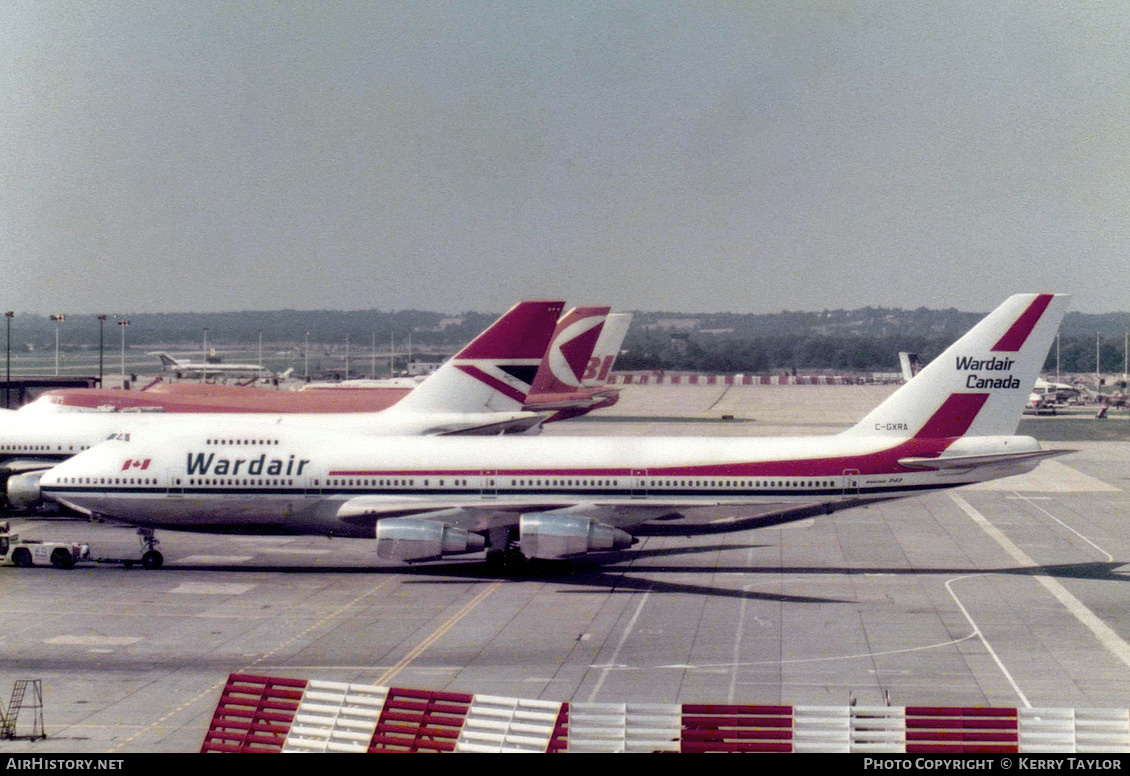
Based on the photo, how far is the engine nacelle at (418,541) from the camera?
41.7 metres

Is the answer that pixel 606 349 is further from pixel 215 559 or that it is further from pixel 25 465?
pixel 215 559

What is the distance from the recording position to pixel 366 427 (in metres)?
58.4

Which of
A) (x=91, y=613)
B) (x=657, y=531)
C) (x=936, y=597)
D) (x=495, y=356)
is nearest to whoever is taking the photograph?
(x=91, y=613)

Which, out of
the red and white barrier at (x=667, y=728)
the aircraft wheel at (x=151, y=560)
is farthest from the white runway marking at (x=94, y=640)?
the red and white barrier at (x=667, y=728)

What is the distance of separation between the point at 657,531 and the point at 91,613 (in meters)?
18.7

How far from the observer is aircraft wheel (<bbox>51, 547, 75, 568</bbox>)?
45.4m

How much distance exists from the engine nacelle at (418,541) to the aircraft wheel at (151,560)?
9354mm

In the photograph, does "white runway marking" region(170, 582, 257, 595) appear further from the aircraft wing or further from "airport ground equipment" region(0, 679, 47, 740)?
the aircraft wing

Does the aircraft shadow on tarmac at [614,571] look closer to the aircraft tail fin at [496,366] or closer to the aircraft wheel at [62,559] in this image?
the aircraft wheel at [62,559]

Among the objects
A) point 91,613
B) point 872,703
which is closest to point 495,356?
point 91,613

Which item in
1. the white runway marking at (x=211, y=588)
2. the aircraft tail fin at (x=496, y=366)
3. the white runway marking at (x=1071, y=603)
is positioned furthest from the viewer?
the aircraft tail fin at (x=496, y=366)

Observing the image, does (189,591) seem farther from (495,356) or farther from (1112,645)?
(1112,645)

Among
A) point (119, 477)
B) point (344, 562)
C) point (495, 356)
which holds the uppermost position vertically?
point (495, 356)

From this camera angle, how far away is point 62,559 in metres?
45.5
